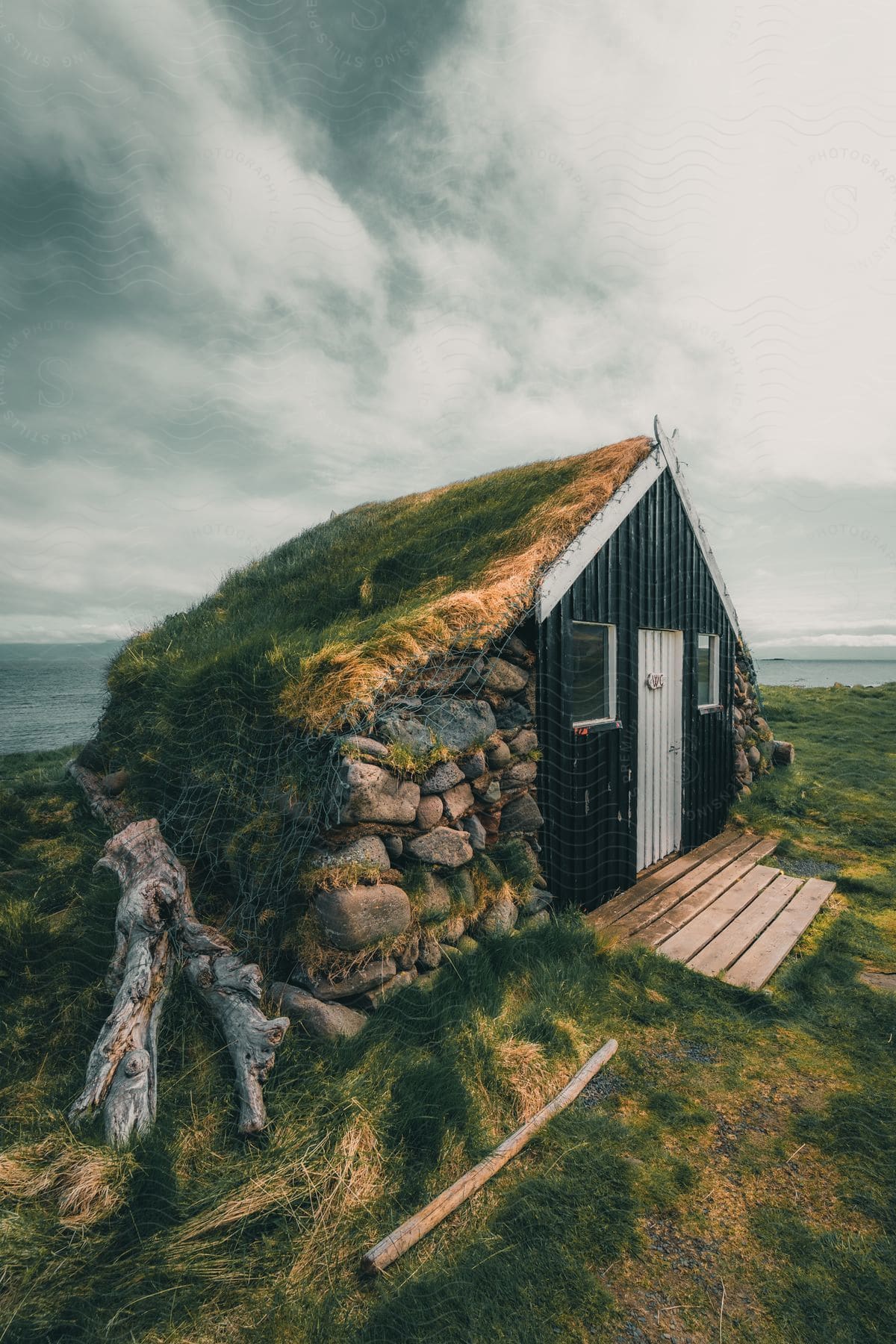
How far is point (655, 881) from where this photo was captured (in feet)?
22.4

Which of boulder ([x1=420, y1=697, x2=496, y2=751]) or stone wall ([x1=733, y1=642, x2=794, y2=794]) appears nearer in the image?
boulder ([x1=420, y1=697, x2=496, y2=751])

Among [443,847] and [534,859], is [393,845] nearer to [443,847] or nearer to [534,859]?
[443,847]

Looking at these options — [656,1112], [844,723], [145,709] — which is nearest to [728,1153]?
[656,1112]

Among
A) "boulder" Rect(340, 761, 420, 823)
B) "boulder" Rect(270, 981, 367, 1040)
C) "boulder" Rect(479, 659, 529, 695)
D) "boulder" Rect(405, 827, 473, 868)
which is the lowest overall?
"boulder" Rect(270, 981, 367, 1040)

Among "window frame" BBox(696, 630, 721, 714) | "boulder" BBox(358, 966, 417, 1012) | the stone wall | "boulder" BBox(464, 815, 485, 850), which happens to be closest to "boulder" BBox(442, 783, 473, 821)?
"boulder" BBox(464, 815, 485, 850)

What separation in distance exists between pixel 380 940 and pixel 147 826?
6.61 feet

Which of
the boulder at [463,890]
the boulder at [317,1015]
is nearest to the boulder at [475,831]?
the boulder at [463,890]

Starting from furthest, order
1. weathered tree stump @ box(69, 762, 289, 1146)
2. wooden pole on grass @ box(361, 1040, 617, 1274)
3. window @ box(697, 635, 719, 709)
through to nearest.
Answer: window @ box(697, 635, 719, 709), weathered tree stump @ box(69, 762, 289, 1146), wooden pole on grass @ box(361, 1040, 617, 1274)

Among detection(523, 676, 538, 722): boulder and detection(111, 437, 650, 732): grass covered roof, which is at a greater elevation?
detection(111, 437, 650, 732): grass covered roof

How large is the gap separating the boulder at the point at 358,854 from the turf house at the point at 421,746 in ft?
0.06

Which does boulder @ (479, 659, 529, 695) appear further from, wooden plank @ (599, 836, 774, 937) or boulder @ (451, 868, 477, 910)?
wooden plank @ (599, 836, 774, 937)

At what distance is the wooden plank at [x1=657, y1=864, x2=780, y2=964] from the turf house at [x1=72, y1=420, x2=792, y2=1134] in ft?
2.88

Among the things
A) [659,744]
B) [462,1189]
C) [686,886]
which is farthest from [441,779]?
[686,886]

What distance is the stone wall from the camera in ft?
31.7
